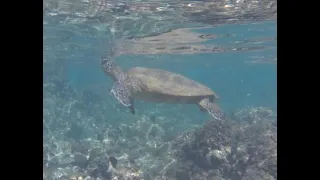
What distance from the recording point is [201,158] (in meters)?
13.5

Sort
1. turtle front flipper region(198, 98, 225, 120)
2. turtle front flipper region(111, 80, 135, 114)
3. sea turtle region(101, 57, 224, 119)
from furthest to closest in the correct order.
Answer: sea turtle region(101, 57, 224, 119) < turtle front flipper region(198, 98, 225, 120) < turtle front flipper region(111, 80, 135, 114)

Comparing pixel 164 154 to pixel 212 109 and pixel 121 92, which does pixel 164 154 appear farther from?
pixel 121 92

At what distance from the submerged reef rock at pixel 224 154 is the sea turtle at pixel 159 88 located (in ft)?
3.37

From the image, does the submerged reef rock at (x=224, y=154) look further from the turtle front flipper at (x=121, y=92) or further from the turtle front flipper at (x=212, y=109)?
the turtle front flipper at (x=121, y=92)

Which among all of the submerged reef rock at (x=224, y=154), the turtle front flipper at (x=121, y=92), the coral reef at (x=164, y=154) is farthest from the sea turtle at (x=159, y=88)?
the coral reef at (x=164, y=154)

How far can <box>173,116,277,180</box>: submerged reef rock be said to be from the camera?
12.6m

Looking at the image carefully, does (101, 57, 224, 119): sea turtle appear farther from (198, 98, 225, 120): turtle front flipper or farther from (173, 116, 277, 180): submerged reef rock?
(173, 116, 277, 180): submerged reef rock

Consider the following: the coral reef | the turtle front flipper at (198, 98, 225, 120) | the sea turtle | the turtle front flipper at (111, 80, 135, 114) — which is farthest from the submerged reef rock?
the turtle front flipper at (111, 80, 135, 114)

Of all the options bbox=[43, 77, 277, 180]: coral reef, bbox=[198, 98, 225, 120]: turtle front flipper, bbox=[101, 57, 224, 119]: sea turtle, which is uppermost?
bbox=[101, 57, 224, 119]: sea turtle

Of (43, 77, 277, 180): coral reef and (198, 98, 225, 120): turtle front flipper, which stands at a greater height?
(198, 98, 225, 120): turtle front flipper

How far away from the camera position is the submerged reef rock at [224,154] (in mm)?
12594
